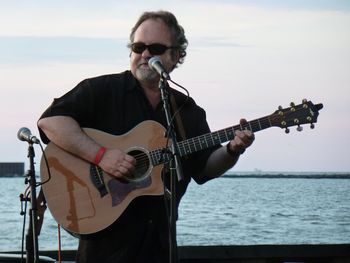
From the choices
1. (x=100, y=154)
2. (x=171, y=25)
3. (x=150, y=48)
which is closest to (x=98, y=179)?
(x=100, y=154)

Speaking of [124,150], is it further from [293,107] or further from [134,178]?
Answer: [293,107]

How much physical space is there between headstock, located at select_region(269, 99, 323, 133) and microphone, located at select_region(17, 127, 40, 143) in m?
1.31

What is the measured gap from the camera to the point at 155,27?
204 inches

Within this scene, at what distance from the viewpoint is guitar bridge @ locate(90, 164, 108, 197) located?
5.10m

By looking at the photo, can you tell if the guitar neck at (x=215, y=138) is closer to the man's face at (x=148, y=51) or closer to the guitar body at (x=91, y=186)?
the guitar body at (x=91, y=186)

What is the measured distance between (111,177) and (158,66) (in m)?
0.83

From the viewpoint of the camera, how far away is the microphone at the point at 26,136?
496 centimetres

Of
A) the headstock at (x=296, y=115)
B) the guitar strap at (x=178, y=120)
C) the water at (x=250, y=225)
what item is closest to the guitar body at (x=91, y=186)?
the guitar strap at (x=178, y=120)

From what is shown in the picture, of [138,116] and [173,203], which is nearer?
[173,203]

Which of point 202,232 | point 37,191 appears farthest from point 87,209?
point 202,232

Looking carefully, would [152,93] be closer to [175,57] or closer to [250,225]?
[175,57]

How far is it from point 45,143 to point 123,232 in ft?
2.41

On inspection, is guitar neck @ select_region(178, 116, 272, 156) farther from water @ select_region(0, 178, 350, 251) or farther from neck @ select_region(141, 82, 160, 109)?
water @ select_region(0, 178, 350, 251)

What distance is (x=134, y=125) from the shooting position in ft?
16.8
